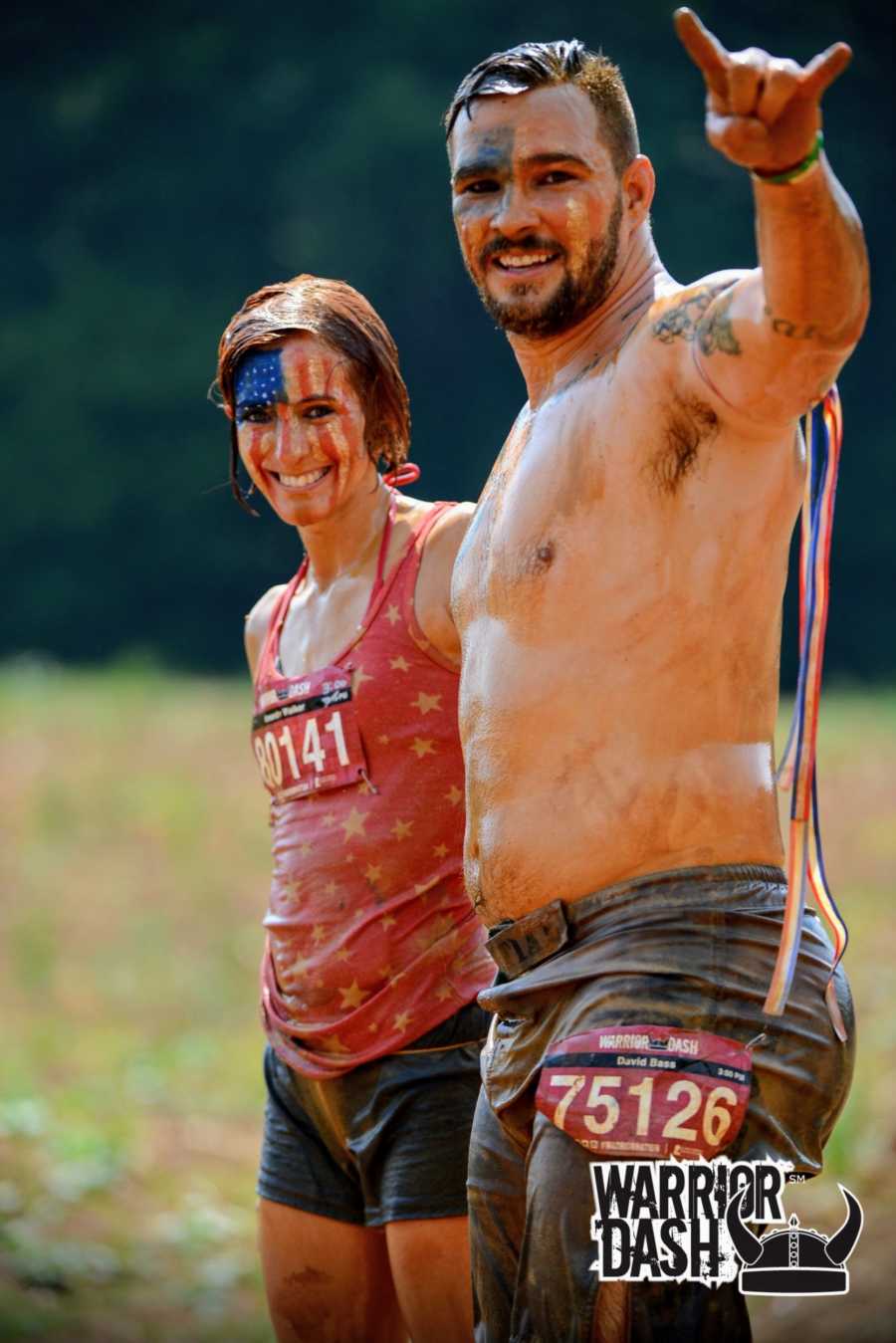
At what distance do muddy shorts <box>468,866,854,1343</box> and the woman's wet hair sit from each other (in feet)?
3.97

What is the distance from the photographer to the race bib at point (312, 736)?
3.36 metres

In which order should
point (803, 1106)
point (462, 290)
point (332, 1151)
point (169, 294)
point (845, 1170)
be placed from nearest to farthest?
1. point (803, 1106)
2. point (332, 1151)
3. point (845, 1170)
4. point (462, 290)
5. point (169, 294)

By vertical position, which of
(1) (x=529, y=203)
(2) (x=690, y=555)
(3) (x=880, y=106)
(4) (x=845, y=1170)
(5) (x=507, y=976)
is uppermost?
(3) (x=880, y=106)

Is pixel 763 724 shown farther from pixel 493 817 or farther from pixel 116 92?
pixel 116 92

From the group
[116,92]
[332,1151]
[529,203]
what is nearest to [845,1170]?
[332,1151]

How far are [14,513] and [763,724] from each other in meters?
15.5

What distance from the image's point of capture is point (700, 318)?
2531mm

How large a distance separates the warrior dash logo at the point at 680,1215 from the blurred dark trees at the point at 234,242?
12.9m

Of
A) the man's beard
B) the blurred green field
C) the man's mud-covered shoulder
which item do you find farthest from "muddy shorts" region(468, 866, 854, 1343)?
the blurred green field

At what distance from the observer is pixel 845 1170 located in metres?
6.18

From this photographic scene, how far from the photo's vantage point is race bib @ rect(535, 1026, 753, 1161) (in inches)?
97.7

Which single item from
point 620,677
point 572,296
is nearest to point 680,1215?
point 620,677

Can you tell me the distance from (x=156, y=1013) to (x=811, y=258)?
5.94m

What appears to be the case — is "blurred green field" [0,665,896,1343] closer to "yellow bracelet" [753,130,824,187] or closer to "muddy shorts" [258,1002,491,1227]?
"muddy shorts" [258,1002,491,1227]
